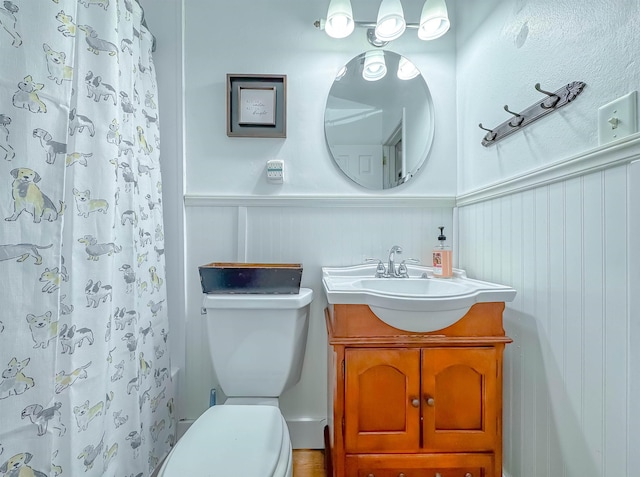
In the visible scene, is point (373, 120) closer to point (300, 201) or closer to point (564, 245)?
point (300, 201)

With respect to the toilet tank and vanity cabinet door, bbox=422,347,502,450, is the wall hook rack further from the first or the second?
the toilet tank

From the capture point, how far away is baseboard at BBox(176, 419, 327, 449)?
1362 millimetres

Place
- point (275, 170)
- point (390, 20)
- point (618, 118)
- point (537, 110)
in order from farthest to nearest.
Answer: point (275, 170)
point (390, 20)
point (537, 110)
point (618, 118)

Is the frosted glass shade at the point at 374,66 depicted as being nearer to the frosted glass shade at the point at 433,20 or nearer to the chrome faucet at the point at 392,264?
the frosted glass shade at the point at 433,20

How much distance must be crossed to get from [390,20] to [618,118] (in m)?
0.94

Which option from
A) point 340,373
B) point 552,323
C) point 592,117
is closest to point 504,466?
point 552,323

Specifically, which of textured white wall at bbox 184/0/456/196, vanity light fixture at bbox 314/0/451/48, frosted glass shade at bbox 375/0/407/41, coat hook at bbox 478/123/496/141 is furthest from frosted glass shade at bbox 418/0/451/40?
coat hook at bbox 478/123/496/141

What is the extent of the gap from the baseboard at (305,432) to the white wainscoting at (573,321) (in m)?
0.74

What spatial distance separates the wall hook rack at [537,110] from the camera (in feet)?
2.52

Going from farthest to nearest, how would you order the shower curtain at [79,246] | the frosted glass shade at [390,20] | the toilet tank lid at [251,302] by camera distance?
the frosted glass shade at [390,20], the toilet tank lid at [251,302], the shower curtain at [79,246]

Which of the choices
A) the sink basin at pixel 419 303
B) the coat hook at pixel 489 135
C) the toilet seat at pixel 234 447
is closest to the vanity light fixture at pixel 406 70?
the coat hook at pixel 489 135

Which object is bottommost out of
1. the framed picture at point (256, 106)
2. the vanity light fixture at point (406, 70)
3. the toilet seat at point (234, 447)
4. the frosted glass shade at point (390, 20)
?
the toilet seat at point (234, 447)

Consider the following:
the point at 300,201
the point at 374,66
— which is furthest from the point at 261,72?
the point at 300,201

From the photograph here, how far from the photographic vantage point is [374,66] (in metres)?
1.41
